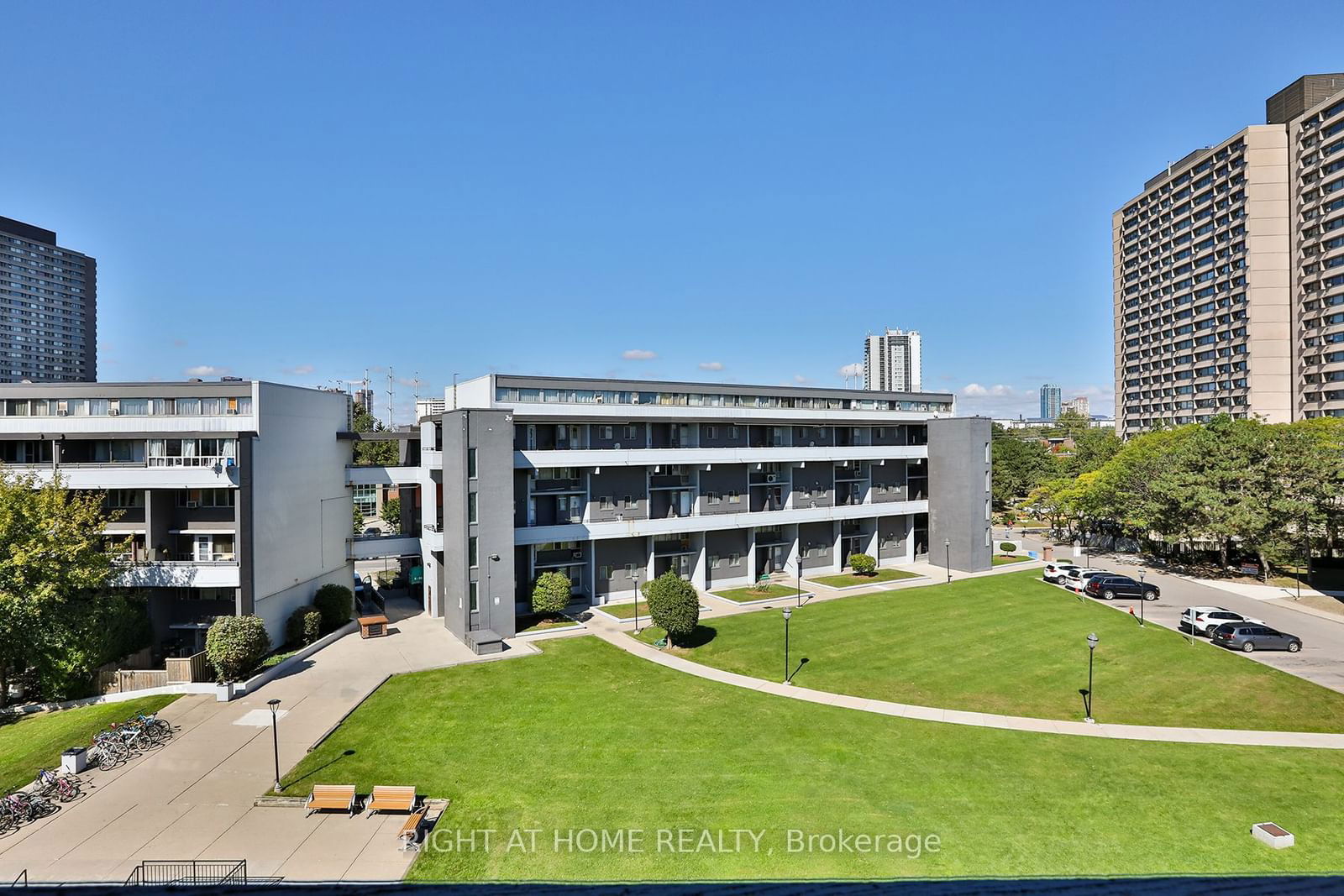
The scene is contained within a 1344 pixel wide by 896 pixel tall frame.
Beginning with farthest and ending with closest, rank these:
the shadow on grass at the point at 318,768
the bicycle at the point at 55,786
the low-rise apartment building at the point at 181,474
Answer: the low-rise apartment building at the point at 181,474
the shadow on grass at the point at 318,768
the bicycle at the point at 55,786

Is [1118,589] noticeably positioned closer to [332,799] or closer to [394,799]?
[394,799]

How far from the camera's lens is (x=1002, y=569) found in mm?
51031

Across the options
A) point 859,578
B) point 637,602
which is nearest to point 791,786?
point 637,602

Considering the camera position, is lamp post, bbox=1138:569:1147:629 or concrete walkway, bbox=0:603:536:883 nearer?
concrete walkway, bbox=0:603:536:883

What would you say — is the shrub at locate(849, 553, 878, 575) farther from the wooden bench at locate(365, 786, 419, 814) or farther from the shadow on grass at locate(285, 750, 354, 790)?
the wooden bench at locate(365, 786, 419, 814)

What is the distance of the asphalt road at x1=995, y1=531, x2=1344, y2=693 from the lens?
1156 inches

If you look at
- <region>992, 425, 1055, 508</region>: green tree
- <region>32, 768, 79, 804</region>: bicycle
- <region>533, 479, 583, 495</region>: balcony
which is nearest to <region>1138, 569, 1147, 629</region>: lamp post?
<region>533, 479, 583, 495</region>: balcony

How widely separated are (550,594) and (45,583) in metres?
20.6

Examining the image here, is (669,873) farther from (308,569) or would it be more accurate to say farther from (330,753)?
(308,569)

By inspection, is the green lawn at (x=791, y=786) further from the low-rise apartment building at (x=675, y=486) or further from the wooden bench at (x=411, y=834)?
the low-rise apartment building at (x=675, y=486)

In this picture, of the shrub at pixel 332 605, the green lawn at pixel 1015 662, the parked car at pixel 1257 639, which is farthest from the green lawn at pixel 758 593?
the shrub at pixel 332 605

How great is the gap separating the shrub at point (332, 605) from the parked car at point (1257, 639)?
45036 millimetres

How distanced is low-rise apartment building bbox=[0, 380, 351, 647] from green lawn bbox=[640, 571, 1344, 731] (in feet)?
63.4

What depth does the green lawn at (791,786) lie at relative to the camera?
15352 mm
